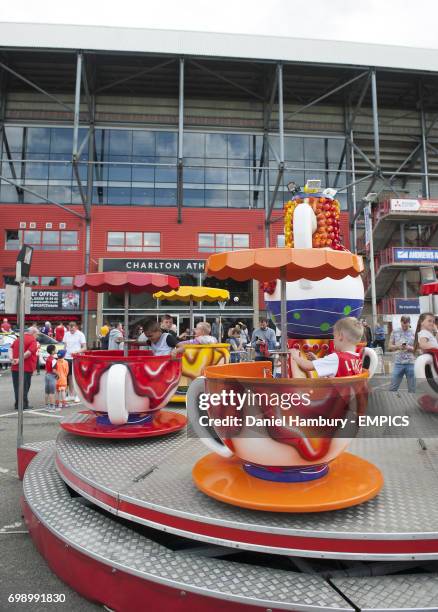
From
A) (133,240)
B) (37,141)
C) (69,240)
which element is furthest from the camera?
(37,141)

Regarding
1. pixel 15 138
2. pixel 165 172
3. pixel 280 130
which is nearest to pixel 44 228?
pixel 15 138

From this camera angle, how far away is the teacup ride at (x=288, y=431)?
2482mm

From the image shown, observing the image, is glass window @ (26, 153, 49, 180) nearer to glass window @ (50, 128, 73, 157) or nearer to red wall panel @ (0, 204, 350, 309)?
glass window @ (50, 128, 73, 157)

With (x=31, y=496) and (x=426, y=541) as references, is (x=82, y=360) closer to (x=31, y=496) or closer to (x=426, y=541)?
(x=31, y=496)

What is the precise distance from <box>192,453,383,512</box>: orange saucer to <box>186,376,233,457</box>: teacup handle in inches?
6.5

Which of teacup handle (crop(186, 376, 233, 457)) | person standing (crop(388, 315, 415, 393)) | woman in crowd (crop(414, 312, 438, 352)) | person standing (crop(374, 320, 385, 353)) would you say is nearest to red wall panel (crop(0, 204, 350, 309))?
person standing (crop(374, 320, 385, 353))

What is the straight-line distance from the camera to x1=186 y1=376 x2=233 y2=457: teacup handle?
117 inches

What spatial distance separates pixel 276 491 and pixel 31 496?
196 centimetres

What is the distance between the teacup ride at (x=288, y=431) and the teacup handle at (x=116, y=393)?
3.90ft

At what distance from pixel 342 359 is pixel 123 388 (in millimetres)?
2060

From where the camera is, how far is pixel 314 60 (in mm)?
23125

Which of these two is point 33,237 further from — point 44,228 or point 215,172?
point 215,172

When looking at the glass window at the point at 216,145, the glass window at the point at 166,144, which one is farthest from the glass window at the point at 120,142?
the glass window at the point at 216,145

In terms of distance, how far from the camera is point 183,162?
83.6 ft
